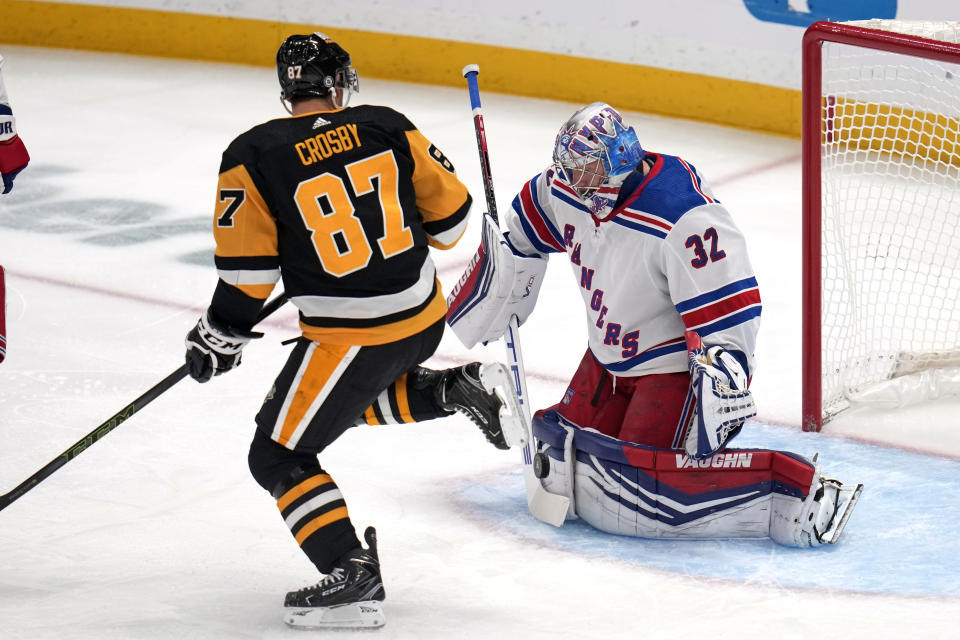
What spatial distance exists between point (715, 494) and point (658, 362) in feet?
0.93

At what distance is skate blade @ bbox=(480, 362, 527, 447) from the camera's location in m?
2.71

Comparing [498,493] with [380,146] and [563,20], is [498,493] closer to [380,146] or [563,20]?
[380,146]

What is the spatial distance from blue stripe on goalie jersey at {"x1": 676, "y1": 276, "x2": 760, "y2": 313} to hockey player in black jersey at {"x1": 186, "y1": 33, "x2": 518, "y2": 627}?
1.65 ft

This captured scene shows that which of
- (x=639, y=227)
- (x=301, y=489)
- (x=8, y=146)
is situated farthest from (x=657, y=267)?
(x=8, y=146)

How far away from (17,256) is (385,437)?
205 centimetres

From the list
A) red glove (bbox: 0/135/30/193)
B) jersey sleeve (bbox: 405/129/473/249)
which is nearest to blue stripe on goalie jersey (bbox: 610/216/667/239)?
jersey sleeve (bbox: 405/129/473/249)

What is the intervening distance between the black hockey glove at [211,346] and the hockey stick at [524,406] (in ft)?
2.14

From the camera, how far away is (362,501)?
3.22 m

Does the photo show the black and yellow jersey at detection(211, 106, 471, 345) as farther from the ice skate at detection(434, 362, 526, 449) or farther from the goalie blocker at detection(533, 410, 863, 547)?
the goalie blocker at detection(533, 410, 863, 547)

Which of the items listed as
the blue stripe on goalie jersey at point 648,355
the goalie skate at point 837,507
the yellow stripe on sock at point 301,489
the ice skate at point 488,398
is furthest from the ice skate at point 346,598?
the goalie skate at point 837,507

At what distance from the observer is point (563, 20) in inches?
275

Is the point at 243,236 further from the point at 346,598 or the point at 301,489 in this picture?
the point at 346,598

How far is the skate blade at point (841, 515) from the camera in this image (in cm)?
292

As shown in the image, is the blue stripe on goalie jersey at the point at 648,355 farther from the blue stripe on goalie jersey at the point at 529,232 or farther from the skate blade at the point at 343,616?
Answer: the skate blade at the point at 343,616
